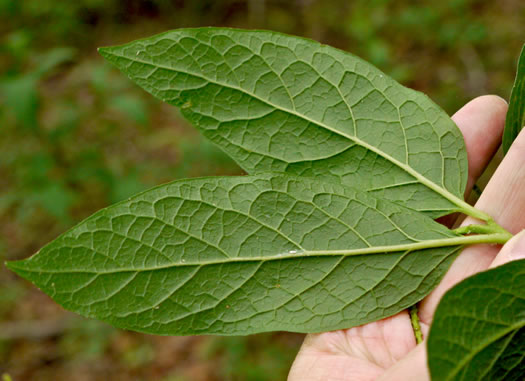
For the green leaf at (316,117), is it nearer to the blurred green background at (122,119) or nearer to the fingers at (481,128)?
the fingers at (481,128)

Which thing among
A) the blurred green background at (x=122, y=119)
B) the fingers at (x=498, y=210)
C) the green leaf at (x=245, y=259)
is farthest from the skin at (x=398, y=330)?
the blurred green background at (x=122, y=119)

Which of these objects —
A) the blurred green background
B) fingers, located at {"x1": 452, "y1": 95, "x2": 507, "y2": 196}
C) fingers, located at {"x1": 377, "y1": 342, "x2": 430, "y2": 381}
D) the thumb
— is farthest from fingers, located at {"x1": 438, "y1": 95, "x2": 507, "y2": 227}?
the blurred green background

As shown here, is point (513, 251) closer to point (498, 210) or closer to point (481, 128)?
point (498, 210)

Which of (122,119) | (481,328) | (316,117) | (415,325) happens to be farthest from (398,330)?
(122,119)

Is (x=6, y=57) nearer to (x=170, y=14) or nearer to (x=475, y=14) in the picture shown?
(x=170, y=14)

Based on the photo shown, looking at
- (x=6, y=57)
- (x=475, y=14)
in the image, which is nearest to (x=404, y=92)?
(x=475, y=14)
